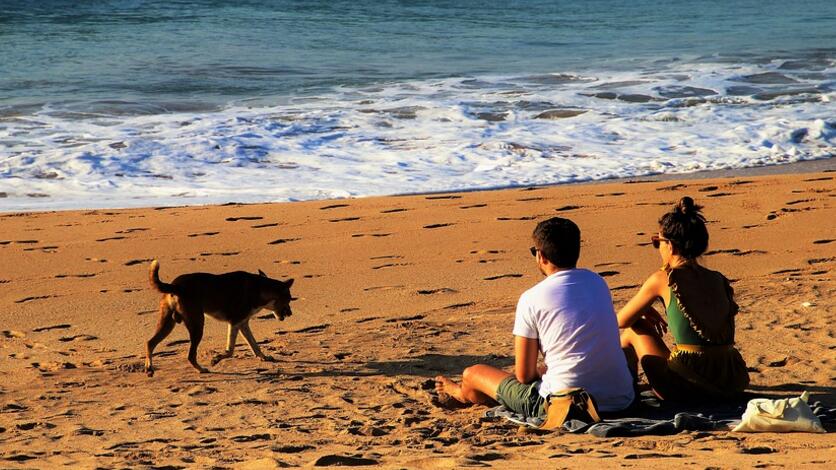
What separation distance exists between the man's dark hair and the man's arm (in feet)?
1.28

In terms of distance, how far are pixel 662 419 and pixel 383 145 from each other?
1126 cm

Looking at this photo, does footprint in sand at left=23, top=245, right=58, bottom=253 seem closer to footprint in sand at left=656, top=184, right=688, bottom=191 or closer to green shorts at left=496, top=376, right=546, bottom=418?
green shorts at left=496, top=376, right=546, bottom=418

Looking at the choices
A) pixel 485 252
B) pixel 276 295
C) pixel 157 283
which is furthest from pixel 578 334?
pixel 485 252

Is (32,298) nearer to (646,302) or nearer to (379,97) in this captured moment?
(646,302)

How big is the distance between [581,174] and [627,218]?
12.7 ft

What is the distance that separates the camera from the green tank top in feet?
16.1

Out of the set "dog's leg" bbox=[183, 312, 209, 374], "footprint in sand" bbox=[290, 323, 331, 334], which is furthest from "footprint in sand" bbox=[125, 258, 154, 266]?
"dog's leg" bbox=[183, 312, 209, 374]

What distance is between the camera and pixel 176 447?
4625 millimetres

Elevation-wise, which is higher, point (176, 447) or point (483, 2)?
point (483, 2)

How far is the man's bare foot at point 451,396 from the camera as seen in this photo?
5.29 metres

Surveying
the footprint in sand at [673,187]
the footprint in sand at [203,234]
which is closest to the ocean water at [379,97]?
the footprint in sand at [673,187]

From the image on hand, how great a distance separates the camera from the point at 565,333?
4645 mm

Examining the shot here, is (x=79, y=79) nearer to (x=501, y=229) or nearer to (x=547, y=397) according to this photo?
(x=501, y=229)

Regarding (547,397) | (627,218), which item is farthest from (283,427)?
(627,218)
